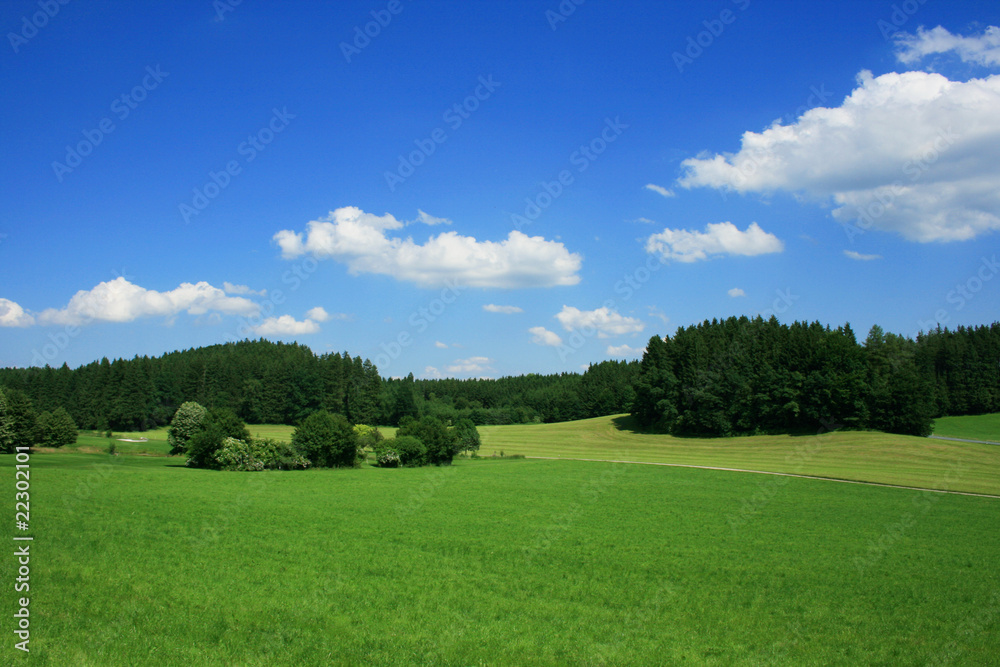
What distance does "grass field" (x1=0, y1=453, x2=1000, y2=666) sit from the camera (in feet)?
35.6

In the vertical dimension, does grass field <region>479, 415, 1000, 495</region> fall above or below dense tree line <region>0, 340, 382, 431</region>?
below

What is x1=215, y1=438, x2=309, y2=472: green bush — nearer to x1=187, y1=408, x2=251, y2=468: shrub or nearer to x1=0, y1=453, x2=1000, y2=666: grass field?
x1=187, y1=408, x2=251, y2=468: shrub

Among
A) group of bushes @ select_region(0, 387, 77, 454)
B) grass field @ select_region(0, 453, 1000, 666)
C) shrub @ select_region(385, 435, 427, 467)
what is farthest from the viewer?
shrub @ select_region(385, 435, 427, 467)

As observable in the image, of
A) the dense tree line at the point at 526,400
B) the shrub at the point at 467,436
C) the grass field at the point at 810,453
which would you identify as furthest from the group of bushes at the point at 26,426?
the dense tree line at the point at 526,400

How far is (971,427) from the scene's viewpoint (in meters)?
82.1

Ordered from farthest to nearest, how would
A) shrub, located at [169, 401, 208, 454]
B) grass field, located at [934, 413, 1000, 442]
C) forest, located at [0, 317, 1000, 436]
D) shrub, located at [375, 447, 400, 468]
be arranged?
grass field, located at [934, 413, 1000, 442], forest, located at [0, 317, 1000, 436], shrub, located at [169, 401, 208, 454], shrub, located at [375, 447, 400, 468]

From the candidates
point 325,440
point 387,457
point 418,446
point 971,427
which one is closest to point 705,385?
point 971,427

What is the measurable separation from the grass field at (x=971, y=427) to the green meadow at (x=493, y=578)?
58.3 meters

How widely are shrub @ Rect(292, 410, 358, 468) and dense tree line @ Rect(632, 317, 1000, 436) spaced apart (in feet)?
170

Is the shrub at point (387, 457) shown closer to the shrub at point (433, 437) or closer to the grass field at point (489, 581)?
the shrub at point (433, 437)

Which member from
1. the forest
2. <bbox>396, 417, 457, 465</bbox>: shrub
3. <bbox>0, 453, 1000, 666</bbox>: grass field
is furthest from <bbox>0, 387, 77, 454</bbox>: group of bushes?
<bbox>396, 417, 457, 465</bbox>: shrub

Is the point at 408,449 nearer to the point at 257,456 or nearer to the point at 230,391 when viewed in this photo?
the point at 257,456

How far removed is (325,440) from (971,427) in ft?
303

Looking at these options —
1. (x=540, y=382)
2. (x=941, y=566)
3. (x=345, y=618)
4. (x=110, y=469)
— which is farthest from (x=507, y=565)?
(x=540, y=382)
